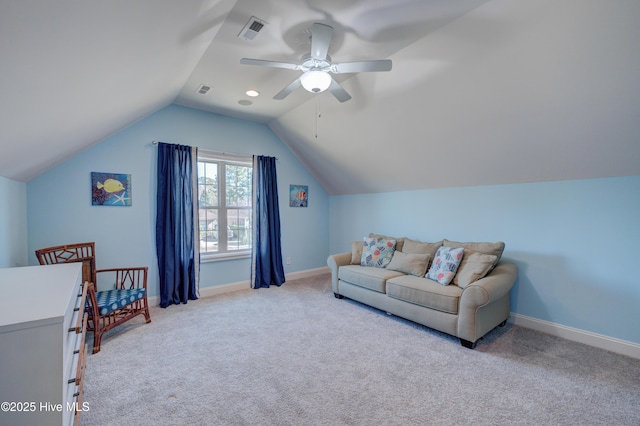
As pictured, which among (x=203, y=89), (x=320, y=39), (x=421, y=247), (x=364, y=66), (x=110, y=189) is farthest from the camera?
(x=421, y=247)

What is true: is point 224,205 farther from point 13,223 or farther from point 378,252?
point 378,252

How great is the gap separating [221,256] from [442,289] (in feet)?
10.5

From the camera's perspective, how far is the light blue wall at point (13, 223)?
238 cm

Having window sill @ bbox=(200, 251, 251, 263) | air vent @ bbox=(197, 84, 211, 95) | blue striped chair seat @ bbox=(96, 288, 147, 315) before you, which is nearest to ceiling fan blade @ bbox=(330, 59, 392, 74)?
air vent @ bbox=(197, 84, 211, 95)

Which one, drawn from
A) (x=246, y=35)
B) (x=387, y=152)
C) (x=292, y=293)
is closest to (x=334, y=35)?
(x=246, y=35)

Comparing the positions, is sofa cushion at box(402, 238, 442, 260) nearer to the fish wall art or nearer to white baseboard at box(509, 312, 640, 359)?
white baseboard at box(509, 312, 640, 359)

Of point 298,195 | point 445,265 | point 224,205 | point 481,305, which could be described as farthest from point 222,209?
point 481,305

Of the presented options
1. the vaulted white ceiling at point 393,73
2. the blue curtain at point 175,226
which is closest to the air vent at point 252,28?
the vaulted white ceiling at point 393,73

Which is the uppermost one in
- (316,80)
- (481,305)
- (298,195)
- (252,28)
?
(252,28)

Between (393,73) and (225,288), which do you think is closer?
(393,73)

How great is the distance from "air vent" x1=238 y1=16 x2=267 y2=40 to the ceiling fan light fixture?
0.48m

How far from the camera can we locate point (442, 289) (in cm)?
287

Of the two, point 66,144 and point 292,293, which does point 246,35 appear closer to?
point 66,144

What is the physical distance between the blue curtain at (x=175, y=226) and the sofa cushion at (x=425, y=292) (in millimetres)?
2769
